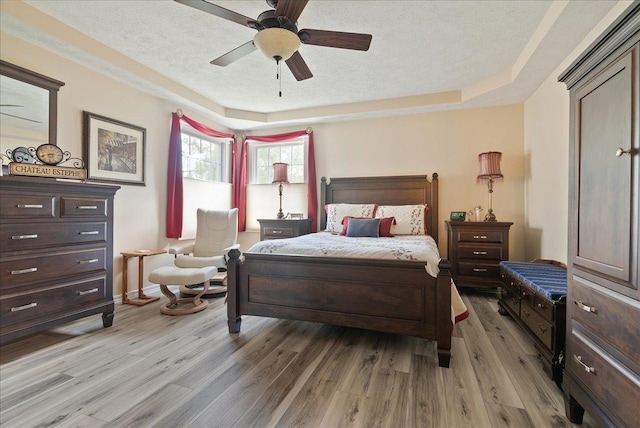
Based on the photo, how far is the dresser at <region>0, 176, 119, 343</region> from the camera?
1.97 m

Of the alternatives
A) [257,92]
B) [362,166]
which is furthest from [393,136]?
[257,92]

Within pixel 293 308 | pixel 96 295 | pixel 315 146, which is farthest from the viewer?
pixel 315 146

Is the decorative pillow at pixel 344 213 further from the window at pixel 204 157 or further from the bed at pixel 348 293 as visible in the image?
the window at pixel 204 157

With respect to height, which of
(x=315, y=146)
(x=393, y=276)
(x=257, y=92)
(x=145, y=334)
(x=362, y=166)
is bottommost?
(x=145, y=334)

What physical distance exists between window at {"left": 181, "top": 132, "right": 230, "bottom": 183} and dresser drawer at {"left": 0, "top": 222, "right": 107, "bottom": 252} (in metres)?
1.81

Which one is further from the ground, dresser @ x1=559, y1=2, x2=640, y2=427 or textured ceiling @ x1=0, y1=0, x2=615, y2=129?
textured ceiling @ x1=0, y1=0, x2=615, y2=129

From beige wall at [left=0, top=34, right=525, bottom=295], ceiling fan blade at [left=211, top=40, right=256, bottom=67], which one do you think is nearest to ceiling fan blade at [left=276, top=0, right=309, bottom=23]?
ceiling fan blade at [left=211, top=40, right=256, bottom=67]

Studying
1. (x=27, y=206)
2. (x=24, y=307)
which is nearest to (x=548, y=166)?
(x=27, y=206)

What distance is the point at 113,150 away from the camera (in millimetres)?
3189

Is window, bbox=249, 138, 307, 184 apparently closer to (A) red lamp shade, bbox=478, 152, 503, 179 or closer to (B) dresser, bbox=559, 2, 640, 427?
(A) red lamp shade, bbox=478, 152, 503, 179

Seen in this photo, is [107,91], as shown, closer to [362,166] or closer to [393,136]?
[362,166]

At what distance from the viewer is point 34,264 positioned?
2.10 metres

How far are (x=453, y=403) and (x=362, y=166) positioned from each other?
351cm

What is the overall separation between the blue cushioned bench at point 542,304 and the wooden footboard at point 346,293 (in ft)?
1.88
